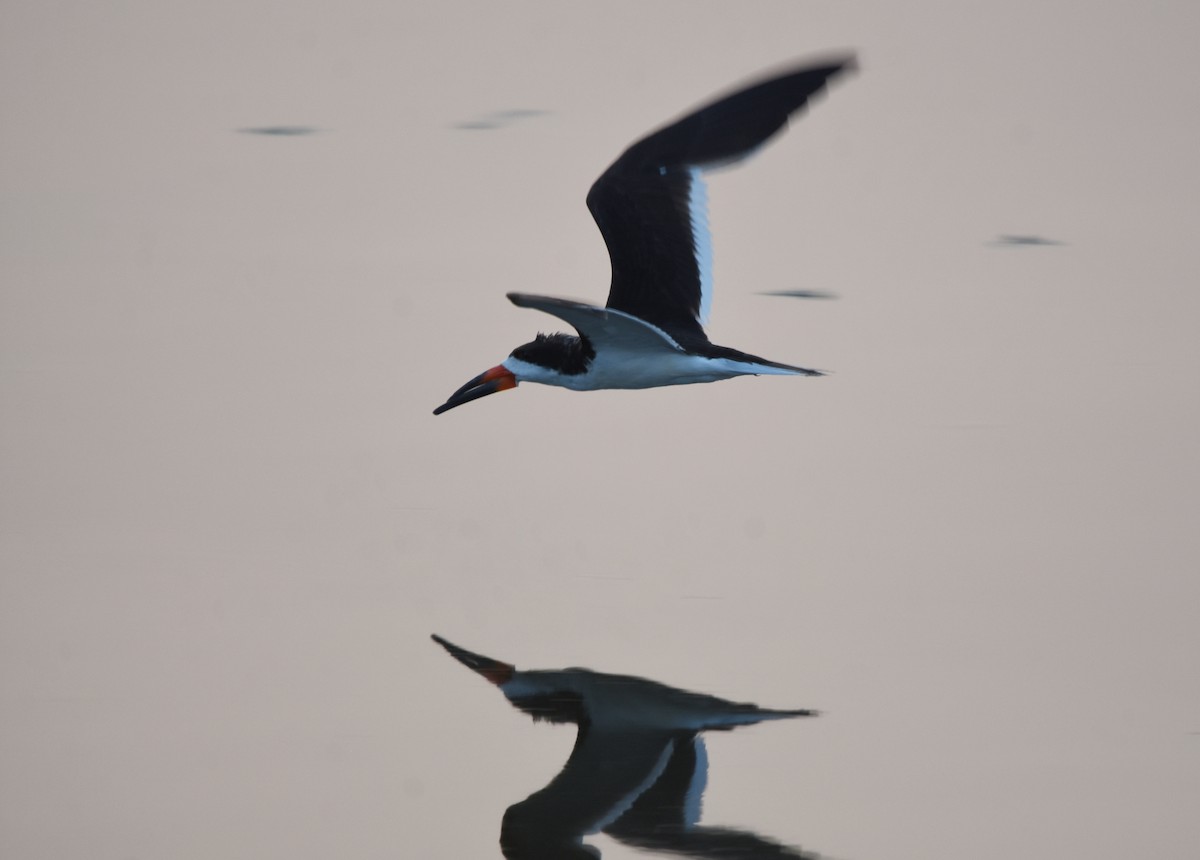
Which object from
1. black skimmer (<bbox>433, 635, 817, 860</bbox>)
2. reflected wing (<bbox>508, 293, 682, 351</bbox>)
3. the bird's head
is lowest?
black skimmer (<bbox>433, 635, 817, 860</bbox>)

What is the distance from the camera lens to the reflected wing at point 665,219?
6.77 meters

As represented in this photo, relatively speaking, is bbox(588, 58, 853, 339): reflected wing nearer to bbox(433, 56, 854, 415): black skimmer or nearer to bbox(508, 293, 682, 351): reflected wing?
bbox(433, 56, 854, 415): black skimmer

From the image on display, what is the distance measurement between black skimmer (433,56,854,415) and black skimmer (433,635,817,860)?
1632 millimetres

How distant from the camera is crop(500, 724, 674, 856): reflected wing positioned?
4.37 m

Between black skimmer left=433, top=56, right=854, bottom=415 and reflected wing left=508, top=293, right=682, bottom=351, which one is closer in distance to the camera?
reflected wing left=508, top=293, right=682, bottom=351

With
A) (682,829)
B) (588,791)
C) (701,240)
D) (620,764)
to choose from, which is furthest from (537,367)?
(682,829)

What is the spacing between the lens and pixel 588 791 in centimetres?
458

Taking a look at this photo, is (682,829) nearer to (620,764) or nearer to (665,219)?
(620,764)

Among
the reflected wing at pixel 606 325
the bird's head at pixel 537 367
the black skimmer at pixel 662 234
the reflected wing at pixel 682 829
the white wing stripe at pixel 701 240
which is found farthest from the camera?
the white wing stripe at pixel 701 240

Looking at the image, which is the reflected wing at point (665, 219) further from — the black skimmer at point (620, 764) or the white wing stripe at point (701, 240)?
the black skimmer at point (620, 764)

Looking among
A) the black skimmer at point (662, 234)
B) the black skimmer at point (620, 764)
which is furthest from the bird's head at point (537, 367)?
the black skimmer at point (620, 764)

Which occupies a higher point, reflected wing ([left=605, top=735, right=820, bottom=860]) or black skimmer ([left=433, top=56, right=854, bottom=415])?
black skimmer ([left=433, top=56, right=854, bottom=415])

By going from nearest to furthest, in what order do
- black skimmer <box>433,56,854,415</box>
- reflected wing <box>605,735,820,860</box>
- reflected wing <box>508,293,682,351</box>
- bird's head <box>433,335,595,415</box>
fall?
1. reflected wing <box>605,735,820,860</box>
2. reflected wing <box>508,293,682,351</box>
3. black skimmer <box>433,56,854,415</box>
4. bird's head <box>433,335,595,415</box>

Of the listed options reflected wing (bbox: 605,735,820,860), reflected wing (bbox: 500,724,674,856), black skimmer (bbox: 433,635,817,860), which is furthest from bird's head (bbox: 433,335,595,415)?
reflected wing (bbox: 605,735,820,860)
